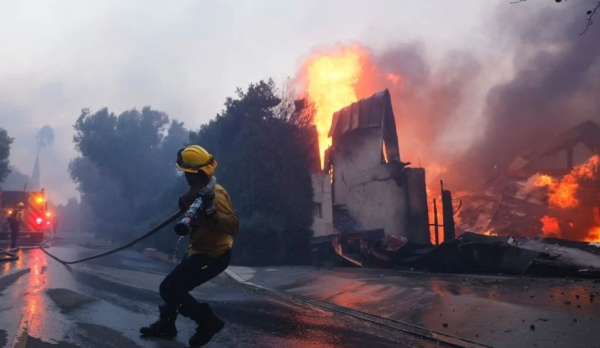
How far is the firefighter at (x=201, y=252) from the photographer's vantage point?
444cm

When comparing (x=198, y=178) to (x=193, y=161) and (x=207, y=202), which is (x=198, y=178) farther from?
(x=207, y=202)

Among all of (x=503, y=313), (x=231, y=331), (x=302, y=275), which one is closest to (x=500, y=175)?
(x=302, y=275)

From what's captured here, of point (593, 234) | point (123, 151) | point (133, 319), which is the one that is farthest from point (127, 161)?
point (133, 319)

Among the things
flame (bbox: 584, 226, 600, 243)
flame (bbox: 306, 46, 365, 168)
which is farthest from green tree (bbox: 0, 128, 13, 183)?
flame (bbox: 584, 226, 600, 243)

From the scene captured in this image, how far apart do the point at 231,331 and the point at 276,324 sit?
751mm

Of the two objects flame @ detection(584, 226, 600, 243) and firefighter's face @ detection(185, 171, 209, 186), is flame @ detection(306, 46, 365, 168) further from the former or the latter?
firefighter's face @ detection(185, 171, 209, 186)

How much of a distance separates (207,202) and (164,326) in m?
1.53

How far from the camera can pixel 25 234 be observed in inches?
917

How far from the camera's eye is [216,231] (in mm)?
4445

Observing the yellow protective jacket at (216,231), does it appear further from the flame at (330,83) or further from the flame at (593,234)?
the flame at (593,234)

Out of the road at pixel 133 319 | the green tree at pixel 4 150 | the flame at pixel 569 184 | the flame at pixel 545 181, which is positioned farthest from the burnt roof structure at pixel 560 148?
the green tree at pixel 4 150

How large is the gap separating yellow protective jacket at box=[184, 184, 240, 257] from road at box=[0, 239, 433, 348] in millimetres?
1071

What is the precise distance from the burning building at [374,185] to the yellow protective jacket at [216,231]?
1612 centimetres

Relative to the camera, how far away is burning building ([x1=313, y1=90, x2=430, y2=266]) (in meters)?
21.5
